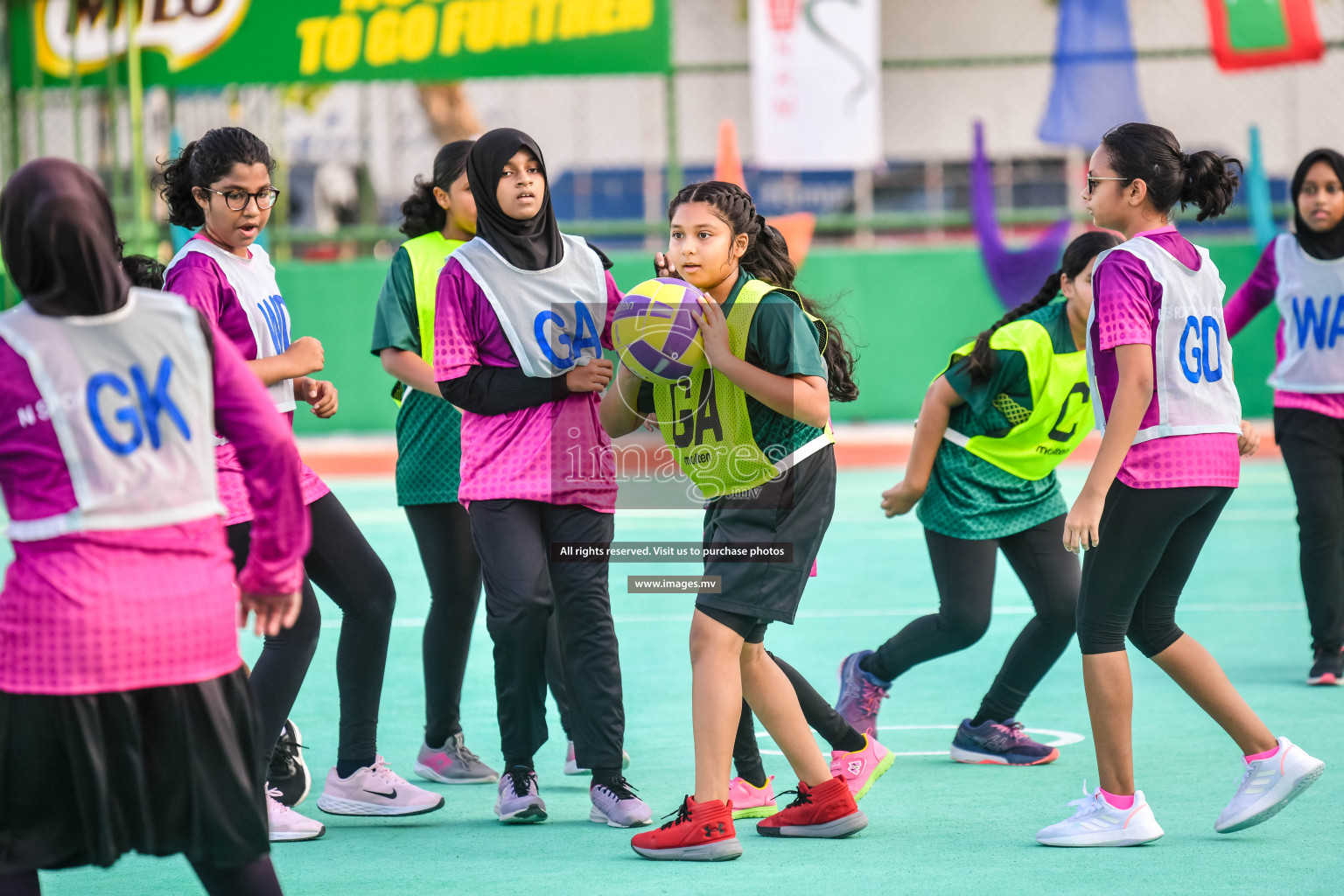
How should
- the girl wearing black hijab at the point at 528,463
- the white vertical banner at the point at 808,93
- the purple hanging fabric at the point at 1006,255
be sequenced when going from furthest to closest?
the purple hanging fabric at the point at 1006,255 → the white vertical banner at the point at 808,93 → the girl wearing black hijab at the point at 528,463

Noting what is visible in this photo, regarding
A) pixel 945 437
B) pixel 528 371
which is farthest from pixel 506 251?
pixel 945 437

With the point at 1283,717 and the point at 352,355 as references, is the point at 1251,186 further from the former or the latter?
the point at 1283,717

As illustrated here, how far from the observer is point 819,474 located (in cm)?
448

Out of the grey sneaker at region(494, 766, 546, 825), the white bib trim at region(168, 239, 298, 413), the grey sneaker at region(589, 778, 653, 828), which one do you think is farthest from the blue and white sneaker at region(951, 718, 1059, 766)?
the white bib trim at region(168, 239, 298, 413)

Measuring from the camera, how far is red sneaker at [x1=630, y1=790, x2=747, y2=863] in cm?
434

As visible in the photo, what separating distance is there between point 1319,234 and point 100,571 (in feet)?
18.2

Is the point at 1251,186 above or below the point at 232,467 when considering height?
above

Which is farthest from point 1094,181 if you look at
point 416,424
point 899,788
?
point 416,424

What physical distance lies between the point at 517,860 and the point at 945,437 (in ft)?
7.28

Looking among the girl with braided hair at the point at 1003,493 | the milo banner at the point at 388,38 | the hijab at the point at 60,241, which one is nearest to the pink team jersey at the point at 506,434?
the girl with braided hair at the point at 1003,493

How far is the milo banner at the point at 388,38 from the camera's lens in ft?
47.3

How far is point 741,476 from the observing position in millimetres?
4461

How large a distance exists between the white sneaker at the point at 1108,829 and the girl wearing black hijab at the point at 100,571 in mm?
2372

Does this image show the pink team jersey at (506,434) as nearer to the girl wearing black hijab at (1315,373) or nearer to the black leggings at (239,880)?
the black leggings at (239,880)
